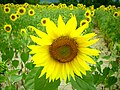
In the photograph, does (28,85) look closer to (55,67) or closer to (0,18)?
(55,67)

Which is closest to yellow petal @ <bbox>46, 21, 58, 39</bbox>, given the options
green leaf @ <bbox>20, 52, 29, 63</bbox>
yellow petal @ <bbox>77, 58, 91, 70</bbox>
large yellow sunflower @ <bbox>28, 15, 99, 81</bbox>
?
large yellow sunflower @ <bbox>28, 15, 99, 81</bbox>

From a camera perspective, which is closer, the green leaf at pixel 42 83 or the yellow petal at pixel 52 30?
the yellow petal at pixel 52 30

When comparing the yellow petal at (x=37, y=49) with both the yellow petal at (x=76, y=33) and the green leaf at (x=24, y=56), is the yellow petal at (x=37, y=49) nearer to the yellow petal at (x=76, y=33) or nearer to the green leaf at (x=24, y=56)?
the yellow petal at (x=76, y=33)

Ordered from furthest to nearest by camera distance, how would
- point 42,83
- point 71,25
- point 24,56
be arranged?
point 24,56 < point 42,83 < point 71,25

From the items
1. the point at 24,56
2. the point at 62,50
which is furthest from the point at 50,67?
the point at 24,56

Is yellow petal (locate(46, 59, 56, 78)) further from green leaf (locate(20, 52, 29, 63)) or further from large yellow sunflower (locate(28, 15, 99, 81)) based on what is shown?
green leaf (locate(20, 52, 29, 63))

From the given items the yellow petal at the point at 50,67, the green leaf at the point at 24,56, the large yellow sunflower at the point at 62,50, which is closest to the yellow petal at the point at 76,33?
the large yellow sunflower at the point at 62,50

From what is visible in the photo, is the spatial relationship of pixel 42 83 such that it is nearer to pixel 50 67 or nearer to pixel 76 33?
pixel 50 67

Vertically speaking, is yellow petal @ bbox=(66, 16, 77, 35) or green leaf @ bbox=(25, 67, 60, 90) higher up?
yellow petal @ bbox=(66, 16, 77, 35)

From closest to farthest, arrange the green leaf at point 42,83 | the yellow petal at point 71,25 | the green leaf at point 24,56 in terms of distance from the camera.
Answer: the yellow petal at point 71,25
the green leaf at point 42,83
the green leaf at point 24,56
